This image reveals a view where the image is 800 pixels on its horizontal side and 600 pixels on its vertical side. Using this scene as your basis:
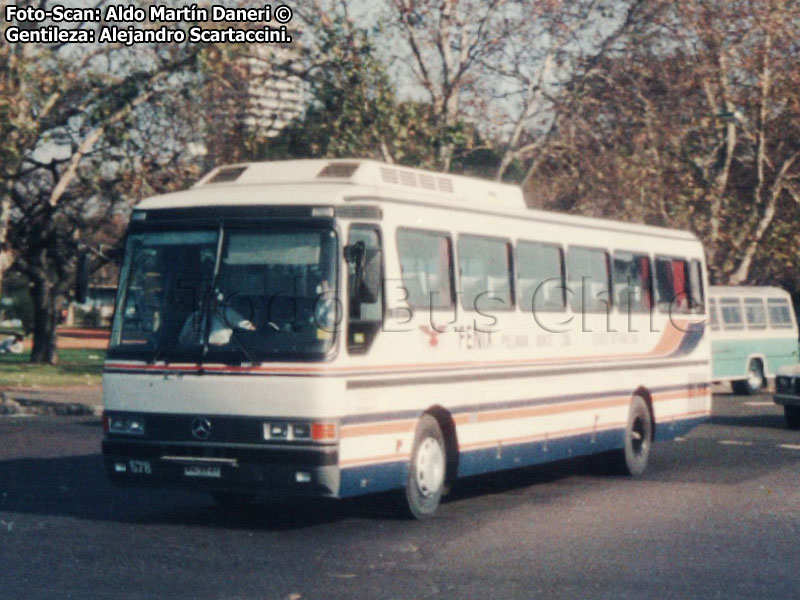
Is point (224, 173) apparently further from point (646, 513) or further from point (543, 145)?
point (543, 145)

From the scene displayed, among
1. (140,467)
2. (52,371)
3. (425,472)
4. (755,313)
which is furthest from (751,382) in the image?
(140,467)

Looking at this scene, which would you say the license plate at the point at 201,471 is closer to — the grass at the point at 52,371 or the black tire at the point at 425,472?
the black tire at the point at 425,472

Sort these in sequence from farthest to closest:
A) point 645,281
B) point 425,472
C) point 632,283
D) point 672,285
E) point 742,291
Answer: point 742,291 < point 672,285 < point 645,281 < point 632,283 < point 425,472

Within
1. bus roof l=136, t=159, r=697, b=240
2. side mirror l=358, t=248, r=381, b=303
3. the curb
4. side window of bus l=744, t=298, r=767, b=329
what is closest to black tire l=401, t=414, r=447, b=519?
side mirror l=358, t=248, r=381, b=303

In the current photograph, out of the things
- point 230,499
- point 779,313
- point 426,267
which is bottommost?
point 230,499

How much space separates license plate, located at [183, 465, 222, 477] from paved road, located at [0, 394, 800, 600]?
492 mm

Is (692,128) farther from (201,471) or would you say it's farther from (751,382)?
(201,471)

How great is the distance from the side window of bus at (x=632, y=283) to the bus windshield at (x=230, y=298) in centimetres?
600

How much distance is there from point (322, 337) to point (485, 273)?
2.83 meters

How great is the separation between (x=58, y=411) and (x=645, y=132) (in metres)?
16.2

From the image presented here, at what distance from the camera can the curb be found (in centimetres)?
2592

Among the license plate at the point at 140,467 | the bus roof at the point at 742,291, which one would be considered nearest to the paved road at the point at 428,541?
the license plate at the point at 140,467

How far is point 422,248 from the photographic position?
12477 millimetres

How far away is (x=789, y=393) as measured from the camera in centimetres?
2386
